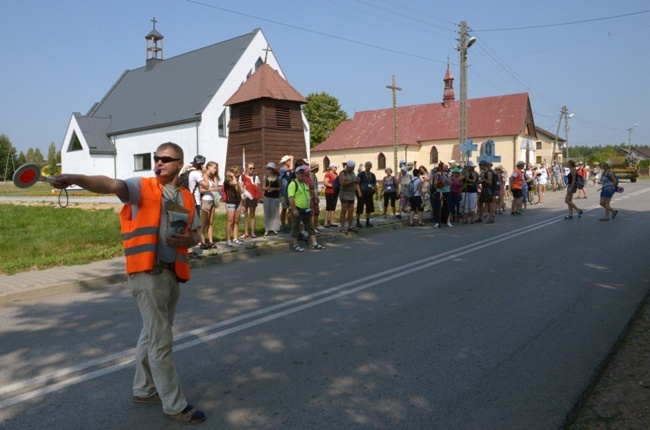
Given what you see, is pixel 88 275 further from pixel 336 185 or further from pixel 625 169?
pixel 625 169

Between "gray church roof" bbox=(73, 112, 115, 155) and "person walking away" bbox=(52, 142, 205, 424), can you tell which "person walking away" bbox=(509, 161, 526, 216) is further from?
"gray church roof" bbox=(73, 112, 115, 155)

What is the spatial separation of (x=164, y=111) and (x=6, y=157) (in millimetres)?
75558

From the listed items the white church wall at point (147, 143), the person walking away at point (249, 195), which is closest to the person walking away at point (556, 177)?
the white church wall at point (147, 143)

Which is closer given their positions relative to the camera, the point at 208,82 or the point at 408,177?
the point at 408,177

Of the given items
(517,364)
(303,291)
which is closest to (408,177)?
(303,291)

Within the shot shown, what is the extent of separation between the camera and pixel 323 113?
77125mm

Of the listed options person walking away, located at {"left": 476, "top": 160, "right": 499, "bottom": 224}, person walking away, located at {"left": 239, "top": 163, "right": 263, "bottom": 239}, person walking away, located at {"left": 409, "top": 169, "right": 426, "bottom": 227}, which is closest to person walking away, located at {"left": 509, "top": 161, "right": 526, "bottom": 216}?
person walking away, located at {"left": 476, "top": 160, "right": 499, "bottom": 224}

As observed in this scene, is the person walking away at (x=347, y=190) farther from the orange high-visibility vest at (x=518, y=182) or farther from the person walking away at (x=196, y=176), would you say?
the orange high-visibility vest at (x=518, y=182)

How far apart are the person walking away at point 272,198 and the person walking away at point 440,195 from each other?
517 centimetres

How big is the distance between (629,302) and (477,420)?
4.16 m

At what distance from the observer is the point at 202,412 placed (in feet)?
12.9

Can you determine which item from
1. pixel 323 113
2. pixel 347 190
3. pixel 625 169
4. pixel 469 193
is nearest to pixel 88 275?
pixel 347 190

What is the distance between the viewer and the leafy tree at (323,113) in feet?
250

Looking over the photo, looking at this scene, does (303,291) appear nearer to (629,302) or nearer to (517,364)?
(517,364)
